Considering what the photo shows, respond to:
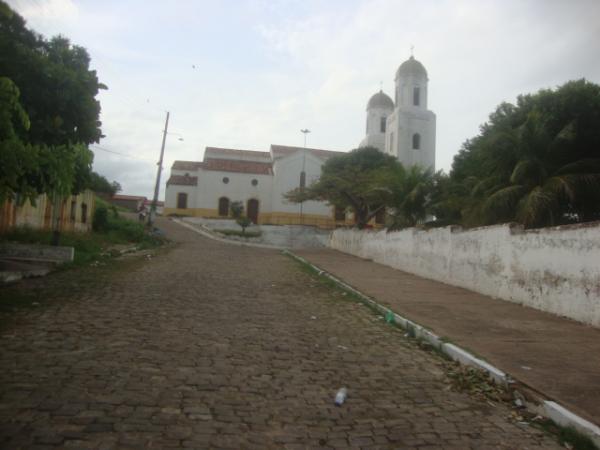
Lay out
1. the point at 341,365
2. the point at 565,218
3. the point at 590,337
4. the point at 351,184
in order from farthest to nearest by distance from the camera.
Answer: the point at 351,184 < the point at 565,218 < the point at 590,337 < the point at 341,365

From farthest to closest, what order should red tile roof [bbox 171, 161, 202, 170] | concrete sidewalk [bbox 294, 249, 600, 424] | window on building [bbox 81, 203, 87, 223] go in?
red tile roof [bbox 171, 161, 202, 170]
window on building [bbox 81, 203, 87, 223]
concrete sidewalk [bbox 294, 249, 600, 424]

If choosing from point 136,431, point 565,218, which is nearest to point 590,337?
point 136,431

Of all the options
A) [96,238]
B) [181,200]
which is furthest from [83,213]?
[181,200]

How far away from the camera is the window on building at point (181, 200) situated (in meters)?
51.1

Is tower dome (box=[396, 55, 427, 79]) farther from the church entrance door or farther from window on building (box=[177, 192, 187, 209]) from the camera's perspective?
window on building (box=[177, 192, 187, 209])

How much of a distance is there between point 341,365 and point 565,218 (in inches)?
499

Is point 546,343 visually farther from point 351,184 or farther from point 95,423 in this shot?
point 351,184

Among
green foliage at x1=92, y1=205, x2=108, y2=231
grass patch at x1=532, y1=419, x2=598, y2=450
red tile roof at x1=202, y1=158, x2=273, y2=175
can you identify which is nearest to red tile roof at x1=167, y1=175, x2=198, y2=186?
red tile roof at x1=202, y1=158, x2=273, y2=175

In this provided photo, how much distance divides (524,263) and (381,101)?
42522 millimetres

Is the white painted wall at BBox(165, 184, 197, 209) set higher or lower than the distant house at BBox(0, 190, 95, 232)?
higher

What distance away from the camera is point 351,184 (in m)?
27.4

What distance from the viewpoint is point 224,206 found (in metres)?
49.2

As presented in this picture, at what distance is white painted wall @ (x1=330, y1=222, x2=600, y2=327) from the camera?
301 inches

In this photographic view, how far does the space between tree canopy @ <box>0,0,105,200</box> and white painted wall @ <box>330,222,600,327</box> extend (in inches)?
304
